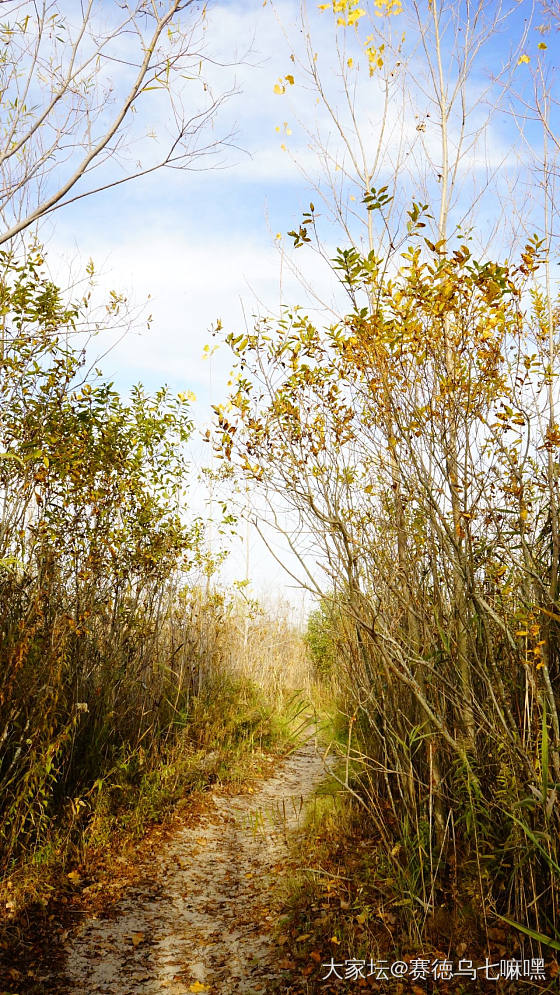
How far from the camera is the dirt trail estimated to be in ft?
11.1

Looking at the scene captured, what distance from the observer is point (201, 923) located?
402cm

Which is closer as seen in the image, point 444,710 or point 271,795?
point 444,710

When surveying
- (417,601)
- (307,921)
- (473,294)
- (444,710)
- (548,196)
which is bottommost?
(307,921)

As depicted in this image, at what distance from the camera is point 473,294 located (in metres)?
3.11

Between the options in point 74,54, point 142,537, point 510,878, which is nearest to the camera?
point 510,878

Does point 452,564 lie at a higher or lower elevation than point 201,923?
higher

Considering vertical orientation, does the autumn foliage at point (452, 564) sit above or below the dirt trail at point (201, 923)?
above

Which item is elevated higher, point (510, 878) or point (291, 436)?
point (291, 436)

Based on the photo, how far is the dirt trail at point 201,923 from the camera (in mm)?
3373

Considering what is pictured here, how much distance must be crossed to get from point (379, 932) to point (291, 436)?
261 cm

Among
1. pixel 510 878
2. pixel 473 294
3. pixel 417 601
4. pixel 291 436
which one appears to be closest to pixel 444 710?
pixel 417 601

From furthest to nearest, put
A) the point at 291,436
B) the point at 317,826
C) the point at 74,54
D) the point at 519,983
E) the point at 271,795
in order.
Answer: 1. the point at 271,795
2. the point at 317,826
3. the point at 291,436
4. the point at 74,54
5. the point at 519,983

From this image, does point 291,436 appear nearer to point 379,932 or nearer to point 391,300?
point 391,300

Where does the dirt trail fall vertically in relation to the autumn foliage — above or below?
below
